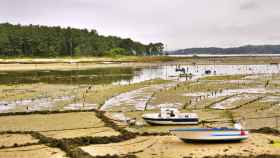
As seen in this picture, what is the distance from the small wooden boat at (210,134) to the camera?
26.8 meters

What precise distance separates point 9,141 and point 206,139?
11646 mm

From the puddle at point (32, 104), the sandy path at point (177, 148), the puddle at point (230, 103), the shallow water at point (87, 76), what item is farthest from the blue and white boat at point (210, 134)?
the shallow water at point (87, 76)

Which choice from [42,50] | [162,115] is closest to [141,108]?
[162,115]

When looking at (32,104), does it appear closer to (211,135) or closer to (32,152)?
(32,152)

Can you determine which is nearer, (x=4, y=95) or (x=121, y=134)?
(x=121, y=134)

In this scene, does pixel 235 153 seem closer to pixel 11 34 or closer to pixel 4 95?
pixel 4 95

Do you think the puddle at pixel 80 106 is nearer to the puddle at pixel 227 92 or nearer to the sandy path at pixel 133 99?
the sandy path at pixel 133 99

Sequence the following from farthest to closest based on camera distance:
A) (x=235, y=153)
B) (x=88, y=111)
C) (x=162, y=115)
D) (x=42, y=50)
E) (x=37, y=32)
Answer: (x=37, y=32)
(x=42, y=50)
(x=88, y=111)
(x=162, y=115)
(x=235, y=153)

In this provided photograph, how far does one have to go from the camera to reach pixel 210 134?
26.8 metres

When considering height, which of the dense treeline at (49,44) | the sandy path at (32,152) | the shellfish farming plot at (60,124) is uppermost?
the dense treeline at (49,44)

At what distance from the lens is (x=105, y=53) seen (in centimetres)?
17988

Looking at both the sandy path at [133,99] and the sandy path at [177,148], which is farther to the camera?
the sandy path at [133,99]

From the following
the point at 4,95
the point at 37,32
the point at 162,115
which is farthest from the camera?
the point at 37,32

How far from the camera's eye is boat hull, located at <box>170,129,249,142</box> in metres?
26.8
